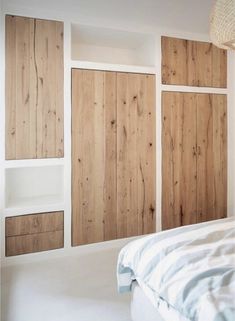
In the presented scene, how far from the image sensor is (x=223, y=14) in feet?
5.11

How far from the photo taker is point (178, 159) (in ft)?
10.8

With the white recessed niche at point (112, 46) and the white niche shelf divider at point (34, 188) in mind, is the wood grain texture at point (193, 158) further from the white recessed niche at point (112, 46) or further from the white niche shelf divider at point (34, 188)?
the white niche shelf divider at point (34, 188)

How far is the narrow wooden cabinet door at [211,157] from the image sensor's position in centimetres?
340

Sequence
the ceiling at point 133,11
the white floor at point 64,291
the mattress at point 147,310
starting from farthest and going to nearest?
the ceiling at point 133,11, the white floor at point 64,291, the mattress at point 147,310

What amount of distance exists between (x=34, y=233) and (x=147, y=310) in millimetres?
1508

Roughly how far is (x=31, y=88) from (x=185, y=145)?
176 cm

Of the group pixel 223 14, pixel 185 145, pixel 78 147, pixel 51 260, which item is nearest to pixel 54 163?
pixel 78 147

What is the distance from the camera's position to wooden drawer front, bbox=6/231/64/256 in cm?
260

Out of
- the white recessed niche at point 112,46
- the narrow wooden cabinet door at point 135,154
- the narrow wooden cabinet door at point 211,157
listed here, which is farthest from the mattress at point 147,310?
the white recessed niche at point 112,46

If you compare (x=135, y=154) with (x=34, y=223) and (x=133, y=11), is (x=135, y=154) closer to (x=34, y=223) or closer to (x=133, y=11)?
(x=34, y=223)

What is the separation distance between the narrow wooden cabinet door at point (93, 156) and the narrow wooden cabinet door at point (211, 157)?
3.59 ft

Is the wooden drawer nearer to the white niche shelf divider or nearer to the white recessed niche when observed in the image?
the white niche shelf divider

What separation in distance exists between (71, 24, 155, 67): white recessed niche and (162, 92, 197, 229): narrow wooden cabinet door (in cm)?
55

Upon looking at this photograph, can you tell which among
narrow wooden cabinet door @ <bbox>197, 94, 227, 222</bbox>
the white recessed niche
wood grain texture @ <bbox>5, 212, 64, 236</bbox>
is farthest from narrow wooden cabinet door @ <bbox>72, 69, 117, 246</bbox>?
narrow wooden cabinet door @ <bbox>197, 94, 227, 222</bbox>
